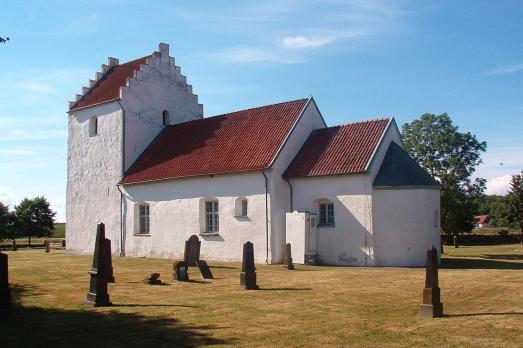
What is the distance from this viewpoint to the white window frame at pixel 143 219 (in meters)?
30.6

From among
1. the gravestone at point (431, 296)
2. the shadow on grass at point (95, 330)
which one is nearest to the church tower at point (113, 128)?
the shadow on grass at point (95, 330)

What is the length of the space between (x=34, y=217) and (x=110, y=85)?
95.6 feet

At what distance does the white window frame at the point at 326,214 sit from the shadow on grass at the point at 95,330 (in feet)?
48.6

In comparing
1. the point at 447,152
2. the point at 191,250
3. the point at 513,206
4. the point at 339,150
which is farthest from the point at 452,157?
the point at 191,250

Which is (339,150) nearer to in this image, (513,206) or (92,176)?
(92,176)

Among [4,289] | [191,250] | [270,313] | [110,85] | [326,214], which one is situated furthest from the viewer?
[110,85]

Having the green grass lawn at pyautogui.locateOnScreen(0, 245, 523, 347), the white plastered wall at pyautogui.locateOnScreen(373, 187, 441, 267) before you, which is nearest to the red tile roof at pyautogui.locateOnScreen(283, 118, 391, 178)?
the white plastered wall at pyautogui.locateOnScreen(373, 187, 441, 267)

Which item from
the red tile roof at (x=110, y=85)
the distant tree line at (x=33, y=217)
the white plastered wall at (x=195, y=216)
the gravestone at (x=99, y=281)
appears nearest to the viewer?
the gravestone at (x=99, y=281)

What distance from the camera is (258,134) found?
27.5 meters

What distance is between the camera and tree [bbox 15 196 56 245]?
55.9 m

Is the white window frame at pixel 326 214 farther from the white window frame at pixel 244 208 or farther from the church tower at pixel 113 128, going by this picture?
the church tower at pixel 113 128

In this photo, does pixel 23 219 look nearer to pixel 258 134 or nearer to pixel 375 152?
pixel 258 134

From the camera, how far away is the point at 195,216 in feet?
90.0

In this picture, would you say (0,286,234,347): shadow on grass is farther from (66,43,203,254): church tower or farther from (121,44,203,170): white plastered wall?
(121,44,203,170): white plastered wall
